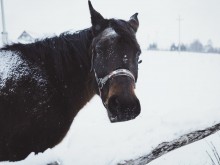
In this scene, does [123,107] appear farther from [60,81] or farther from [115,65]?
[60,81]

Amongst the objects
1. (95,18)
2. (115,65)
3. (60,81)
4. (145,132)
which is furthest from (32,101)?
(145,132)

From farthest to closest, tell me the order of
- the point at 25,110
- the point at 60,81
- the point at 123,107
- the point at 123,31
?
the point at 60,81
the point at 123,31
the point at 25,110
the point at 123,107

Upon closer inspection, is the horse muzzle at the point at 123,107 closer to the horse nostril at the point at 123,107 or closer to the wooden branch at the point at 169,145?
the horse nostril at the point at 123,107

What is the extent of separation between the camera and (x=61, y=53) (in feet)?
11.9

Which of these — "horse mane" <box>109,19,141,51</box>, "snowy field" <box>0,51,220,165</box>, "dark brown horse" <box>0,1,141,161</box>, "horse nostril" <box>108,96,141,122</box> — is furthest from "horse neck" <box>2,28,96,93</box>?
"horse nostril" <box>108,96,141,122</box>

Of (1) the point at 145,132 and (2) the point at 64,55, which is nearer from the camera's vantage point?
(2) the point at 64,55

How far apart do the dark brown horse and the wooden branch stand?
0.54 m

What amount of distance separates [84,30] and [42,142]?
1671 millimetres

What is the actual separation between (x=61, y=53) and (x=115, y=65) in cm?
90

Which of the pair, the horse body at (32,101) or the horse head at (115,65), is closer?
the horse head at (115,65)

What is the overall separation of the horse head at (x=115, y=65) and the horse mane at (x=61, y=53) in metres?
0.21

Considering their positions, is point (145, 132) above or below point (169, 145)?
below

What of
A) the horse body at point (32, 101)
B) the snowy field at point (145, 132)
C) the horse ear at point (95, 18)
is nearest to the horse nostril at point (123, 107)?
the snowy field at point (145, 132)

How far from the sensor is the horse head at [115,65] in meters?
2.91
